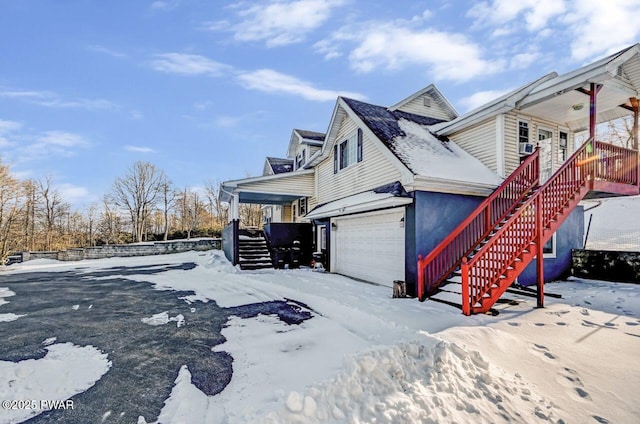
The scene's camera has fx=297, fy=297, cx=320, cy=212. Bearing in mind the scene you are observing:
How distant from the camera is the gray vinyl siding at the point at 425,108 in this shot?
13.1m

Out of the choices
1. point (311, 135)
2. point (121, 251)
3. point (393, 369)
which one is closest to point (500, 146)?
point (393, 369)

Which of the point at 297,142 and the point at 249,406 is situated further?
the point at 297,142

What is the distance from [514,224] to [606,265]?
621cm

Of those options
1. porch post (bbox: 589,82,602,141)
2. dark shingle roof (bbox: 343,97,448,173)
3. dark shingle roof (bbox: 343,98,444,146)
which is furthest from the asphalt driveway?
porch post (bbox: 589,82,602,141)

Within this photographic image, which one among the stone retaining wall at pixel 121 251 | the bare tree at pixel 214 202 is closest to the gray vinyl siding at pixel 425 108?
the stone retaining wall at pixel 121 251

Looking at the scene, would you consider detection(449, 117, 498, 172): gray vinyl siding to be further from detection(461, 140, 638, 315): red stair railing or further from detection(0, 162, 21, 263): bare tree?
detection(0, 162, 21, 263): bare tree

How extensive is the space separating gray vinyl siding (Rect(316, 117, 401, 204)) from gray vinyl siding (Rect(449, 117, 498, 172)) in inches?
122

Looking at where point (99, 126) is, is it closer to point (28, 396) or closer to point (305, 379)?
point (28, 396)

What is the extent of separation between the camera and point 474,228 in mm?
7719

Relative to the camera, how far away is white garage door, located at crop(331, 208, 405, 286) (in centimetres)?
850

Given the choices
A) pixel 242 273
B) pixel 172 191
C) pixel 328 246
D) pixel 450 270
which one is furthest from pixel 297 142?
pixel 172 191

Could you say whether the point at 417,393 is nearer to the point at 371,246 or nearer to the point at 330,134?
the point at 371,246

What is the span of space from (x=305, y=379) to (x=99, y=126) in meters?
23.8

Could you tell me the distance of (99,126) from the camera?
66.4ft
